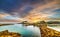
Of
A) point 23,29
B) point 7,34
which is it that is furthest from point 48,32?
point 7,34

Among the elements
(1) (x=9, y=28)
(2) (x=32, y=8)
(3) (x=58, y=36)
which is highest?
(2) (x=32, y=8)

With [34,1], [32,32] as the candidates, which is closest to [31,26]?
[32,32]

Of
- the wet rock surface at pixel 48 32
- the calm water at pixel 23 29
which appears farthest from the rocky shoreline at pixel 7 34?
the wet rock surface at pixel 48 32

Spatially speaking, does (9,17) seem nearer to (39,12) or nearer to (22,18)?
(22,18)

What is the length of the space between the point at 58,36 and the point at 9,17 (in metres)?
0.81

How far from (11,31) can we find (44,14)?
1.89 ft

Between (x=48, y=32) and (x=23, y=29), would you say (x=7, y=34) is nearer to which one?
(x=23, y=29)

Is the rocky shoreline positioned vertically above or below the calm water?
below

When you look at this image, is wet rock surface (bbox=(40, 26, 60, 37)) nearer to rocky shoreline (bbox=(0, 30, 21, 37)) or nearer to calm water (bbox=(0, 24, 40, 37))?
calm water (bbox=(0, 24, 40, 37))

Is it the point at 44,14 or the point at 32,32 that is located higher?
the point at 44,14

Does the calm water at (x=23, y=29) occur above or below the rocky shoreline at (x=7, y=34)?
above

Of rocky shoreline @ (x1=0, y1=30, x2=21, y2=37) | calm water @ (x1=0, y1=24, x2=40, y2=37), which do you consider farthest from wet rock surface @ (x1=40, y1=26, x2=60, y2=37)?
rocky shoreline @ (x1=0, y1=30, x2=21, y2=37)

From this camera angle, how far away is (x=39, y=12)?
228 cm

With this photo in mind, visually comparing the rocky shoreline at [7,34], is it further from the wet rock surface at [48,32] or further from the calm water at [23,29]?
the wet rock surface at [48,32]
